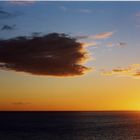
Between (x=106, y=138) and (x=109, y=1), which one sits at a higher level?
(x=109, y=1)

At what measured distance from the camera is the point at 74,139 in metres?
55.1

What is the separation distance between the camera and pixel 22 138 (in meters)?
56.6

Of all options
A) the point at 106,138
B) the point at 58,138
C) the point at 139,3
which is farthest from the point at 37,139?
the point at 139,3

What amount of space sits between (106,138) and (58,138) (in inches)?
267

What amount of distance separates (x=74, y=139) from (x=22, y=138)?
24.4 ft

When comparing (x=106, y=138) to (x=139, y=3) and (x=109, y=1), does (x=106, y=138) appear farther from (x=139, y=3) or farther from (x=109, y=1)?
(x=109, y=1)

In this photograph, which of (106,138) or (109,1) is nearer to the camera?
(109,1)

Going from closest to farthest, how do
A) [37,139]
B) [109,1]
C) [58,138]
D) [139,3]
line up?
1. [109,1]
2. [139,3]
3. [37,139]
4. [58,138]

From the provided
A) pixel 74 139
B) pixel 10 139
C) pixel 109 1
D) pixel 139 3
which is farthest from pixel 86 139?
pixel 109 1

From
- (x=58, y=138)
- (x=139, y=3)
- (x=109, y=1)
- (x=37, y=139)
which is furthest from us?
(x=58, y=138)

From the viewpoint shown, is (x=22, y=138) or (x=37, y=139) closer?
(x=37, y=139)

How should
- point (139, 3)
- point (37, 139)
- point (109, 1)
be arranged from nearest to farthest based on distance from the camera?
point (109, 1) < point (139, 3) < point (37, 139)

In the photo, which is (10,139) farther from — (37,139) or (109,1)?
(109,1)

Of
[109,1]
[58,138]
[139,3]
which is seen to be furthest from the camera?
[58,138]
